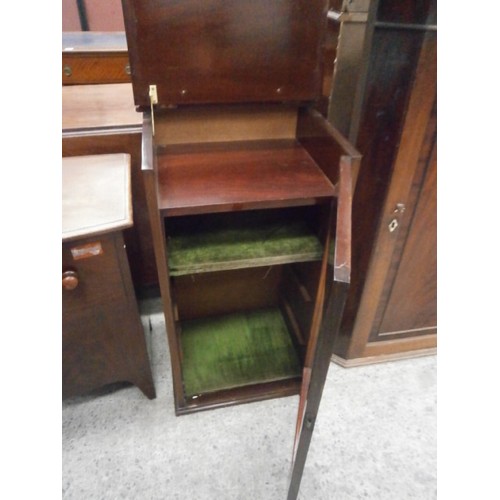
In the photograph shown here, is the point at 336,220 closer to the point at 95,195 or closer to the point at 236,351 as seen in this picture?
the point at 95,195

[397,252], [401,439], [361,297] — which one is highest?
[397,252]

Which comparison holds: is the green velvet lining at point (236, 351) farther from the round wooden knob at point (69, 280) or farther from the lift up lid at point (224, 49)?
the lift up lid at point (224, 49)

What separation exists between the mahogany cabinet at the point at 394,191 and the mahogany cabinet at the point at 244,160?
0.45 ft

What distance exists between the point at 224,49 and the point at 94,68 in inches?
38.3

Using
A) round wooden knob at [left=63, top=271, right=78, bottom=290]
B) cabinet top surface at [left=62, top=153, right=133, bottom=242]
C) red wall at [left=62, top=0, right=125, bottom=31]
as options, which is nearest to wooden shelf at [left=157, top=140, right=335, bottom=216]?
cabinet top surface at [left=62, top=153, right=133, bottom=242]

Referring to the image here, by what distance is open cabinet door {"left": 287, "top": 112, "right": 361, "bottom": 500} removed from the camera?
2.09 ft

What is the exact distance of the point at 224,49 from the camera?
89 cm

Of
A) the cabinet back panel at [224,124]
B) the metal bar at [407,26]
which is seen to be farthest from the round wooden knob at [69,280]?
the metal bar at [407,26]

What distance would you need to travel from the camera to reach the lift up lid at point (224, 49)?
2.72 feet

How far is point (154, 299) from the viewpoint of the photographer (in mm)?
1697

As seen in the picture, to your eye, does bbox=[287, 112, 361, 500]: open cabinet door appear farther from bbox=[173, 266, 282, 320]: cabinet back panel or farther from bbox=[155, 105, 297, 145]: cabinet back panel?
bbox=[173, 266, 282, 320]: cabinet back panel

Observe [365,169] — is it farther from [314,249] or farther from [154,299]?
[154,299]

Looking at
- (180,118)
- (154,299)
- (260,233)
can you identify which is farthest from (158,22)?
(154,299)

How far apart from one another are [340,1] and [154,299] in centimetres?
133
